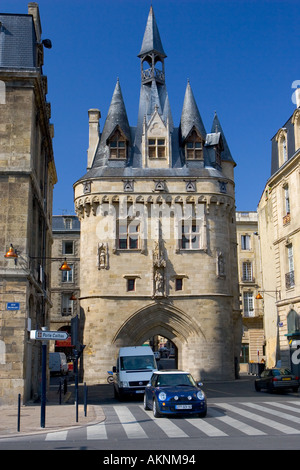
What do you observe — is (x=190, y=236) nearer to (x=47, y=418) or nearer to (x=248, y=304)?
(x=248, y=304)

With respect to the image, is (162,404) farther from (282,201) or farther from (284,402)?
(282,201)

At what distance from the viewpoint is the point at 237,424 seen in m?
12.2

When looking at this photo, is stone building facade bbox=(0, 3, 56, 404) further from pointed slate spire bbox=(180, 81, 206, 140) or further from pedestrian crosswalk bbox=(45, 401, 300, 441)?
pointed slate spire bbox=(180, 81, 206, 140)

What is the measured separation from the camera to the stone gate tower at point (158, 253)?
102ft

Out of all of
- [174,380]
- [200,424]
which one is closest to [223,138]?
[174,380]

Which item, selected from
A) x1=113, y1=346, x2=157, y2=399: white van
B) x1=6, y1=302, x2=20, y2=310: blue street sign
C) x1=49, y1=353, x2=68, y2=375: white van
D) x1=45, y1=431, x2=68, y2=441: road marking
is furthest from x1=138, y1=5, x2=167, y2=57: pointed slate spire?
x1=45, y1=431, x2=68, y2=441: road marking

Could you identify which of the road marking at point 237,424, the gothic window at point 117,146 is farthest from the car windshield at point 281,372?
the gothic window at point 117,146

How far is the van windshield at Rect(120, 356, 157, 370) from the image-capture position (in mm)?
20562

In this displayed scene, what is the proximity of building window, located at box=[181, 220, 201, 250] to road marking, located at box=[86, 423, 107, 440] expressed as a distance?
2034cm

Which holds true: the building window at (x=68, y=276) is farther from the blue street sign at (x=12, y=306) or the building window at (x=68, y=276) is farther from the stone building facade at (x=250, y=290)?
the blue street sign at (x=12, y=306)

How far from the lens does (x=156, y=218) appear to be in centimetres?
3209

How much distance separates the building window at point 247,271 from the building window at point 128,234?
65.7 feet

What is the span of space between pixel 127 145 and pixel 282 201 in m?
11.1

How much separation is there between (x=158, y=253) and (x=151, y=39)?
1614 centimetres
